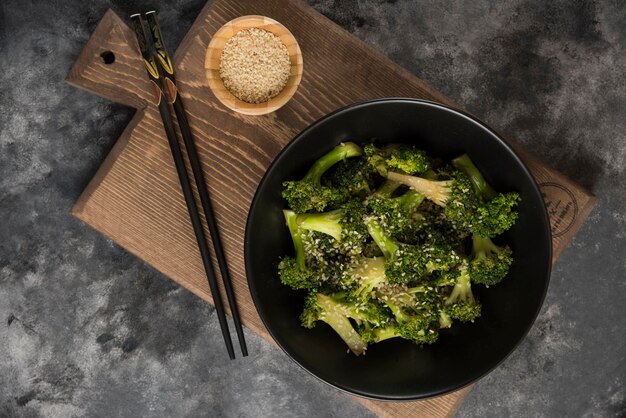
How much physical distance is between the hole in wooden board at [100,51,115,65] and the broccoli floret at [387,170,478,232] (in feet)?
4.36

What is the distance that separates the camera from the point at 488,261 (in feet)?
7.08

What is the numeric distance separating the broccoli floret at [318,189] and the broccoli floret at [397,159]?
3.5 inches

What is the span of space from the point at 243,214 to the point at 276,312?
1.69ft

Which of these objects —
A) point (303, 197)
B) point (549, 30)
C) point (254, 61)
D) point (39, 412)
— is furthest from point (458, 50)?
point (39, 412)

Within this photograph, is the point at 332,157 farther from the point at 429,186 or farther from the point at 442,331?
the point at 442,331

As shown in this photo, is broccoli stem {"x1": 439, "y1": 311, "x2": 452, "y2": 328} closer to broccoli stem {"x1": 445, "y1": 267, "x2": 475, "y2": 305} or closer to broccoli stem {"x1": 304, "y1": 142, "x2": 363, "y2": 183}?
broccoli stem {"x1": 445, "y1": 267, "x2": 475, "y2": 305}

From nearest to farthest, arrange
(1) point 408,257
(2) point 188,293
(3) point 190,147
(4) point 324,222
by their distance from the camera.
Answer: (1) point 408,257, (4) point 324,222, (3) point 190,147, (2) point 188,293

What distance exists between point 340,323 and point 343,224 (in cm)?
41

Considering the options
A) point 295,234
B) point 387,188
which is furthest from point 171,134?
point 387,188

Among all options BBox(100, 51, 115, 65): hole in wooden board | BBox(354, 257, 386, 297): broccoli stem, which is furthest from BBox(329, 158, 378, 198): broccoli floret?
BBox(100, 51, 115, 65): hole in wooden board

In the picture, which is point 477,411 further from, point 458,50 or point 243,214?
point 458,50

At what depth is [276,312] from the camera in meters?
2.26

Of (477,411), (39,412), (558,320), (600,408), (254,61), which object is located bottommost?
(39,412)

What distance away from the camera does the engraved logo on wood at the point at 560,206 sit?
98.1 inches
